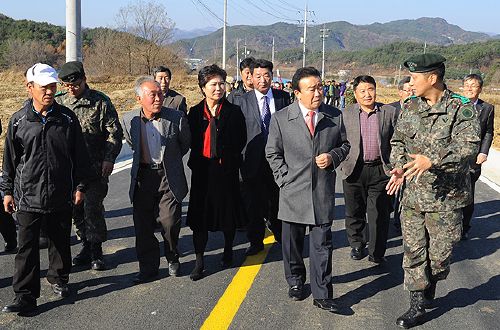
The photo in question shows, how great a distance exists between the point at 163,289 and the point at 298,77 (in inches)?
84.9

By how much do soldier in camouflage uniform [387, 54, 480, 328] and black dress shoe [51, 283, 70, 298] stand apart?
2.70m

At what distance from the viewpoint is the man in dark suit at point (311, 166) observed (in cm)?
449

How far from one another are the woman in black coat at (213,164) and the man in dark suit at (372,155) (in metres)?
1.19

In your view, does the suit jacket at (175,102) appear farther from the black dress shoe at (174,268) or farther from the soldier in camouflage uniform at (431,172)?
the soldier in camouflage uniform at (431,172)

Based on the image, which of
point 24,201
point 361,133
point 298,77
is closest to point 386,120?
point 361,133

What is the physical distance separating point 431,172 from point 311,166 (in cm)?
93

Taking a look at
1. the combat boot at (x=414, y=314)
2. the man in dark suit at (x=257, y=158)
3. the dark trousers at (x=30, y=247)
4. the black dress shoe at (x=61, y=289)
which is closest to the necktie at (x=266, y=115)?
the man in dark suit at (x=257, y=158)

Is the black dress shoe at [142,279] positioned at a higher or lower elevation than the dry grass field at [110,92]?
lower

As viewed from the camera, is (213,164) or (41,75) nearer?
(41,75)

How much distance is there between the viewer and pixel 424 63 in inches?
160

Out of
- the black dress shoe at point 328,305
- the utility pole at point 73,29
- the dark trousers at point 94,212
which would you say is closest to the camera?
the black dress shoe at point 328,305

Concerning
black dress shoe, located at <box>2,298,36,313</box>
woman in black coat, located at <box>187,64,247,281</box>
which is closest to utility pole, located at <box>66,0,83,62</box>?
woman in black coat, located at <box>187,64,247,281</box>

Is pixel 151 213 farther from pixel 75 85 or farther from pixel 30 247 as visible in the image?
pixel 75 85

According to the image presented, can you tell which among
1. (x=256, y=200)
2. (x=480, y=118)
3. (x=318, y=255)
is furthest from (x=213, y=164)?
(x=480, y=118)
